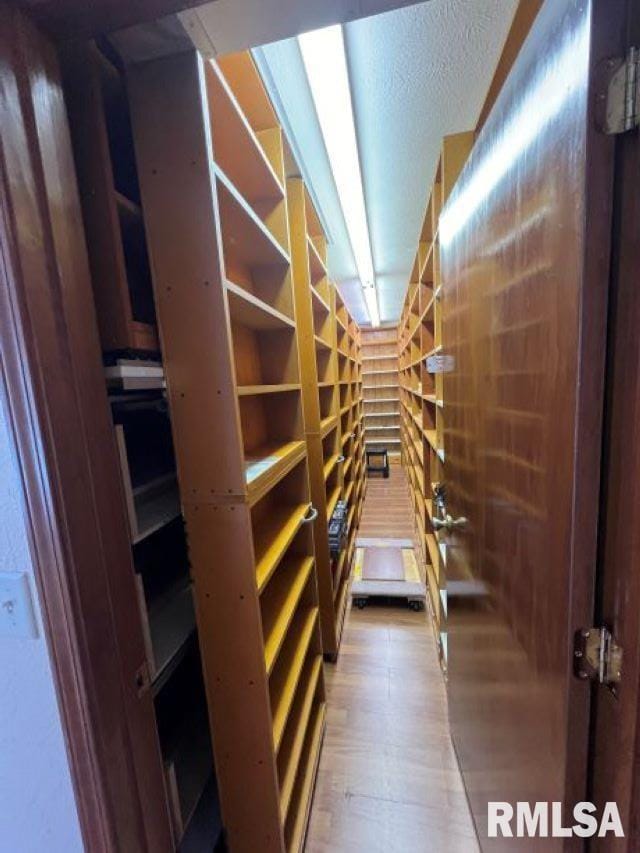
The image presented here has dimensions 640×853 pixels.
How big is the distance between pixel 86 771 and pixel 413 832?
136 cm

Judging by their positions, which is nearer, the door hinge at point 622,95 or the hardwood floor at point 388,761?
the door hinge at point 622,95

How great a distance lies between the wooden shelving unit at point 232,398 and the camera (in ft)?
2.60

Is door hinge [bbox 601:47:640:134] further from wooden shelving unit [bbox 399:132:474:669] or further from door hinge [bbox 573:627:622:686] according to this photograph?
wooden shelving unit [bbox 399:132:474:669]

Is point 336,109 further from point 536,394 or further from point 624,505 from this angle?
point 624,505

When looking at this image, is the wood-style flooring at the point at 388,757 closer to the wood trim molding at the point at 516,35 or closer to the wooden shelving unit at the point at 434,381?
the wooden shelving unit at the point at 434,381

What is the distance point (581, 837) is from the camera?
63cm

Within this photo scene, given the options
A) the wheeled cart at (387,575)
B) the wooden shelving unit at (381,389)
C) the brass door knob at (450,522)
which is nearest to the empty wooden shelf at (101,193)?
the brass door knob at (450,522)

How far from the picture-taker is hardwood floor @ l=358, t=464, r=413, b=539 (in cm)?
387

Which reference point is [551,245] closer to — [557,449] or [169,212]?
[557,449]

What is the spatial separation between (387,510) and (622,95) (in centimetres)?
442

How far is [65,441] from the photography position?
1.88 ft

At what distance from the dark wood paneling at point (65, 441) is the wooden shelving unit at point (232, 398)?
0.67 feet

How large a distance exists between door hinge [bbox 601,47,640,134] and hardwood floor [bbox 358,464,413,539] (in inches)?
141

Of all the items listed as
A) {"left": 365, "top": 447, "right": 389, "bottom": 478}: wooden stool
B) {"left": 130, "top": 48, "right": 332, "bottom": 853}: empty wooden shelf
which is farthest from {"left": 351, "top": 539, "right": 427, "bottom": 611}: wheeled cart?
{"left": 365, "top": 447, "right": 389, "bottom": 478}: wooden stool
